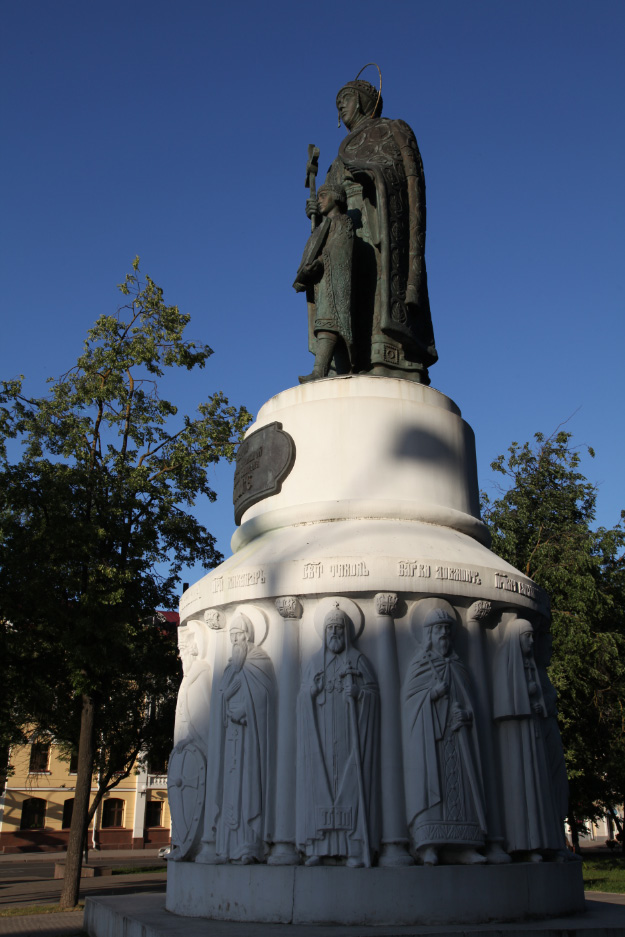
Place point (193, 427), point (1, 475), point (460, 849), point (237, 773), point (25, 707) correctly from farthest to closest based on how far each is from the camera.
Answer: point (193, 427) < point (25, 707) < point (1, 475) < point (237, 773) < point (460, 849)

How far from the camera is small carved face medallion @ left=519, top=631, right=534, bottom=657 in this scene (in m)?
6.63

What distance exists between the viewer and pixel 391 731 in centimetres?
595

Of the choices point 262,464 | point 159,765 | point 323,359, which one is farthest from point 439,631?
point 159,765

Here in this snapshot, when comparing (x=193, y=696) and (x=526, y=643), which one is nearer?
(x=526, y=643)

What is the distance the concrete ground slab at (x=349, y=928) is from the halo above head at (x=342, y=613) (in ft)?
6.43

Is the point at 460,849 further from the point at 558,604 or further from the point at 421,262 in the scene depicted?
the point at 558,604

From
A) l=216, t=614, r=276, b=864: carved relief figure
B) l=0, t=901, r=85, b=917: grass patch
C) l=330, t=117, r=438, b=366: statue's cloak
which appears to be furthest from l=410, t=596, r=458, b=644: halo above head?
l=0, t=901, r=85, b=917: grass patch

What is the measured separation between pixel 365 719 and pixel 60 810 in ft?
126

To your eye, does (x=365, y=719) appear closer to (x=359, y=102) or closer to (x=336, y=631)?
(x=336, y=631)

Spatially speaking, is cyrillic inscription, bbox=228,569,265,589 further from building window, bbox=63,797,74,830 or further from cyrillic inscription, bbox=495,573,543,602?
building window, bbox=63,797,74,830

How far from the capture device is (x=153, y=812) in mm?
41344

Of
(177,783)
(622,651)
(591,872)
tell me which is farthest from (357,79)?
(591,872)

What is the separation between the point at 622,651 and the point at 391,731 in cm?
1569

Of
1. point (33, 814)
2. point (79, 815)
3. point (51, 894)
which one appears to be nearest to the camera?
point (79, 815)
